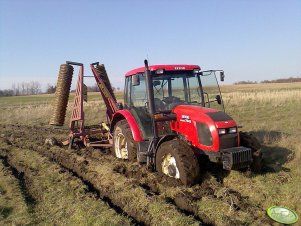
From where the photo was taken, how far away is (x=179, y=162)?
5684 mm

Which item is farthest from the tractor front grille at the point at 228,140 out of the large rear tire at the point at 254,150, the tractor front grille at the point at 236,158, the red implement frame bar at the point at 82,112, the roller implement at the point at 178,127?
the red implement frame bar at the point at 82,112

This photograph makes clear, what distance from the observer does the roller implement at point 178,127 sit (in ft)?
18.8

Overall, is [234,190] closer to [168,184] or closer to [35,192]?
[168,184]

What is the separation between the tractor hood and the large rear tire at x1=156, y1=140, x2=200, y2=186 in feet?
1.00

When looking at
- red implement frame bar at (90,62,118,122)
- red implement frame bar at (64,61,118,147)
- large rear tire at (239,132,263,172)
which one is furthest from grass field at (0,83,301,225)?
red implement frame bar at (90,62,118,122)

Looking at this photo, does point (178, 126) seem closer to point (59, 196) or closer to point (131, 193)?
point (131, 193)

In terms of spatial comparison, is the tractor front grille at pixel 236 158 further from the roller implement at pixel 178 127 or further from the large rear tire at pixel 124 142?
the large rear tire at pixel 124 142

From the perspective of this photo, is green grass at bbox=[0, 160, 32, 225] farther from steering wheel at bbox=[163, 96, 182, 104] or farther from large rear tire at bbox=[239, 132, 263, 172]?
large rear tire at bbox=[239, 132, 263, 172]

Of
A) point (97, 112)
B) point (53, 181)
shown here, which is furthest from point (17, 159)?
point (97, 112)

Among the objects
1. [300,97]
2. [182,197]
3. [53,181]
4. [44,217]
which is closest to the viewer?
[44,217]

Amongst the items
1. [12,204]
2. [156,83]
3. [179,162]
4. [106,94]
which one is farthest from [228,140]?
[106,94]

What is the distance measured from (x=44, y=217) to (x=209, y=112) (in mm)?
3128

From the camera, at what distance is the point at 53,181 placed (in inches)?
258

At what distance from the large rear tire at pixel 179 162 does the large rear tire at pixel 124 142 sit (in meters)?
1.24
